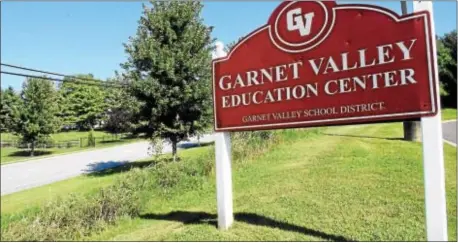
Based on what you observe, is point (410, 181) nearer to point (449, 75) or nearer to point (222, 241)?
point (222, 241)

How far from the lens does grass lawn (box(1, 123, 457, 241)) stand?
532cm

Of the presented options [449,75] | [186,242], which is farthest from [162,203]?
[449,75]

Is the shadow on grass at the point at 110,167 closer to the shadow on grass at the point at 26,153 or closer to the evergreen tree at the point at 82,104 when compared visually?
the shadow on grass at the point at 26,153

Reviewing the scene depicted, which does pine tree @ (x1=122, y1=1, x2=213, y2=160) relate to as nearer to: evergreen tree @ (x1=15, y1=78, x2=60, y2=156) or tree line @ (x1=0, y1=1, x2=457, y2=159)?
tree line @ (x1=0, y1=1, x2=457, y2=159)

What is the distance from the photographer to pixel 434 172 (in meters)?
4.02

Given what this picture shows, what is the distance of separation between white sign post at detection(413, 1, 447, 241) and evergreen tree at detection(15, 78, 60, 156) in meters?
31.5

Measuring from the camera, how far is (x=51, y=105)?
3325 cm

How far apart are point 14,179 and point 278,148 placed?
15.6 metres

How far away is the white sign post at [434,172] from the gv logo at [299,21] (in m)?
1.21

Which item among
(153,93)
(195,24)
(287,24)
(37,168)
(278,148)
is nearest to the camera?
(287,24)

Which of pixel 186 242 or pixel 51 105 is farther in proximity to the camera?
pixel 51 105

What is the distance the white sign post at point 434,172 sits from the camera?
Result: 399cm

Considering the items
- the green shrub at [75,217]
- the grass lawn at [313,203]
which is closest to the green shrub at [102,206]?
the green shrub at [75,217]

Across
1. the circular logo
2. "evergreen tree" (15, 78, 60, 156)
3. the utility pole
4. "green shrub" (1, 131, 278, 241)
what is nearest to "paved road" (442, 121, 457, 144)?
the utility pole
